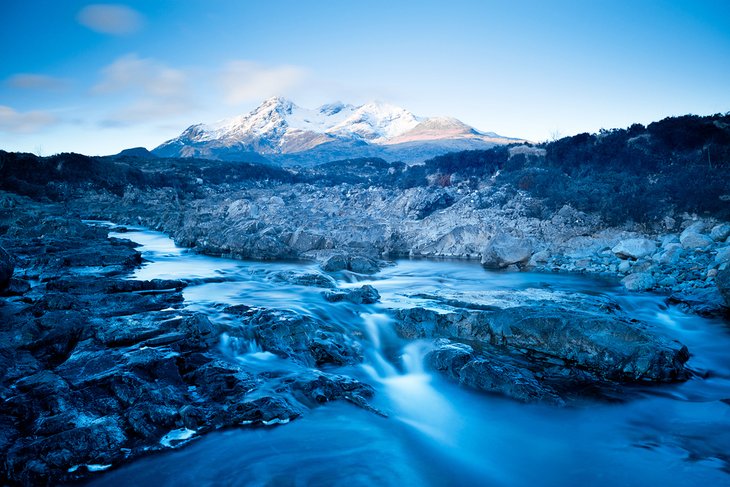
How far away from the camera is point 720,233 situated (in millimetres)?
13148

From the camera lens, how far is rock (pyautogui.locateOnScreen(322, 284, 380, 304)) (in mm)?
9592

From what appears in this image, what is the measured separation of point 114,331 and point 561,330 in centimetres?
704

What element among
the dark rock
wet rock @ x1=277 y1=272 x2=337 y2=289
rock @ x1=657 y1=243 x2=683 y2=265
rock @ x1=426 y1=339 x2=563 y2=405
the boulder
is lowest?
rock @ x1=426 y1=339 x2=563 y2=405

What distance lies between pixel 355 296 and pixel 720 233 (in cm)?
1209

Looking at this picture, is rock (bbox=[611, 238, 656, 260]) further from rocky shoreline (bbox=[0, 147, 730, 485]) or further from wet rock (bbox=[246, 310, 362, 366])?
wet rock (bbox=[246, 310, 362, 366])

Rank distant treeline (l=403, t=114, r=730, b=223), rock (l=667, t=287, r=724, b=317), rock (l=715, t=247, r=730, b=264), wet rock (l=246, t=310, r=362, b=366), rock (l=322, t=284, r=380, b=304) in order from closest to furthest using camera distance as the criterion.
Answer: wet rock (l=246, t=310, r=362, b=366) < rock (l=667, t=287, r=724, b=317) < rock (l=322, t=284, r=380, b=304) < rock (l=715, t=247, r=730, b=264) < distant treeline (l=403, t=114, r=730, b=223)

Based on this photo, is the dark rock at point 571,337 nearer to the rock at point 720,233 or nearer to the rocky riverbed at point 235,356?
the rocky riverbed at point 235,356

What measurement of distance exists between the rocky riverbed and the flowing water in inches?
6.0

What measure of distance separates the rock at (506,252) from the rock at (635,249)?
9.42ft

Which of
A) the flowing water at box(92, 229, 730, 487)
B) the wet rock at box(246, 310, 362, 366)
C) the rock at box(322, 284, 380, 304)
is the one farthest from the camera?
the rock at box(322, 284, 380, 304)

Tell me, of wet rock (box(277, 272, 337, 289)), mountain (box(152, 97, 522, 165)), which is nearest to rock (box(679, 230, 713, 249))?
wet rock (box(277, 272, 337, 289))

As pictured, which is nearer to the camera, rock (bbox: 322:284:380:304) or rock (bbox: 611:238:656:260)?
rock (bbox: 322:284:380:304)

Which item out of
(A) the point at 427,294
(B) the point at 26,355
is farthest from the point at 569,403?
(B) the point at 26,355

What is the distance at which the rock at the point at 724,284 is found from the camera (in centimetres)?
863
